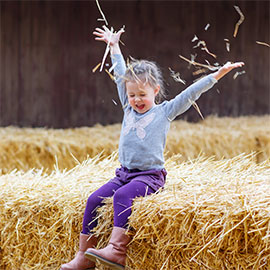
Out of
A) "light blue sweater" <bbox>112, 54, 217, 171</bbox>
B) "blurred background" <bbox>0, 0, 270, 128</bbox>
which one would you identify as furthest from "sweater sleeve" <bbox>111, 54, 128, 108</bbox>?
"blurred background" <bbox>0, 0, 270, 128</bbox>

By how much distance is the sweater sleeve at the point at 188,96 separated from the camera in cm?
273

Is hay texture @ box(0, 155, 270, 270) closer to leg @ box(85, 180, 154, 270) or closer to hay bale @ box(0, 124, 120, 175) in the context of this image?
leg @ box(85, 180, 154, 270)

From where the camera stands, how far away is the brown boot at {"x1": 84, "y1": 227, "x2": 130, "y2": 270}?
2471 mm

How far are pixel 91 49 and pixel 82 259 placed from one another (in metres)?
4.55

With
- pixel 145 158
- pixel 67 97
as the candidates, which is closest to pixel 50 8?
pixel 67 97

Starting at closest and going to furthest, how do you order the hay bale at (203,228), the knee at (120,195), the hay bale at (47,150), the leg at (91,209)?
A: the hay bale at (203,228)
the knee at (120,195)
the leg at (91,209)
the hay bale at (47,150)

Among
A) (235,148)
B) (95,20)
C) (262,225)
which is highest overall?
(95,20)

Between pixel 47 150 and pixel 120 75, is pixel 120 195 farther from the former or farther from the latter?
pixel 47 150

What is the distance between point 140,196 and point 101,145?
2516mm

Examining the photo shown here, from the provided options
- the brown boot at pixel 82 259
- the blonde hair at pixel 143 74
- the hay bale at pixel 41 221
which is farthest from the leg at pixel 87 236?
the blonde hair at pixel 143 74

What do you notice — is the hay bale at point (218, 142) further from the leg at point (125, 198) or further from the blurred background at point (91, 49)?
the leg at point (125, 198)

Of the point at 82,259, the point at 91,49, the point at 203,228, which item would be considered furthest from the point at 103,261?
the point at 91,49

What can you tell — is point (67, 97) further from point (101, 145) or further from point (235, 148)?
point (235, 148)

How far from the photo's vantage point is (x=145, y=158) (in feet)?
9.16
